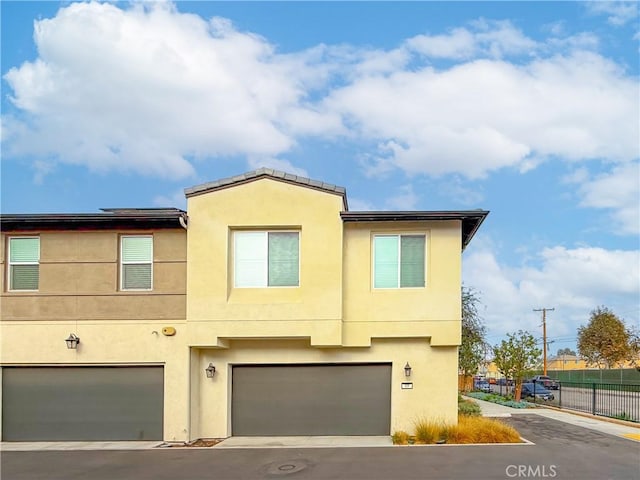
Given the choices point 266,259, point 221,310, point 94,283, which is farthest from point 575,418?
point 94,283

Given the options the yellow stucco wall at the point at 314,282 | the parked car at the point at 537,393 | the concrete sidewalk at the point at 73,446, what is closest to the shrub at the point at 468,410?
the yellow stucco wall at the point at 314,282

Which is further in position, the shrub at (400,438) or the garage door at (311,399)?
the garage door at (311,399)

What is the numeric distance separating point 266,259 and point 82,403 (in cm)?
606

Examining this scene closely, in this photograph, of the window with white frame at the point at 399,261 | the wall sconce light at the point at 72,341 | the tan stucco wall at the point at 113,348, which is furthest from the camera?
the window with white frame at the point at 399,261

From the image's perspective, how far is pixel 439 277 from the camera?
48.4 feet

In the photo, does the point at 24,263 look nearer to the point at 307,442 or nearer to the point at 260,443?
the point at 260,443

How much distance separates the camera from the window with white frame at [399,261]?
15.0 metres

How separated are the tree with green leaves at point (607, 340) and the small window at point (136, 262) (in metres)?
43.9

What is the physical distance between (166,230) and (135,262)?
119 cm

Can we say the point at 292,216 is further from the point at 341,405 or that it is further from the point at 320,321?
the point at 341,405

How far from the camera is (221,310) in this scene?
47.5 ft

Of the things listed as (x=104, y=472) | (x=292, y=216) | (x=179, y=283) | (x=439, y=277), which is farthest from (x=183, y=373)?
(x=439, y=277)

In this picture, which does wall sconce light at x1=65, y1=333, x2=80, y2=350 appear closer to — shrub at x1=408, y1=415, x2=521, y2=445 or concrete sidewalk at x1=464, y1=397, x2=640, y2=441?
shrub at x1=408, y1=415, x2=521, y2=445

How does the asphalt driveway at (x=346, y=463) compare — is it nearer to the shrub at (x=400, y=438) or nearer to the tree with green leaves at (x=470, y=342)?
the shrub at (x=400, y=438)
